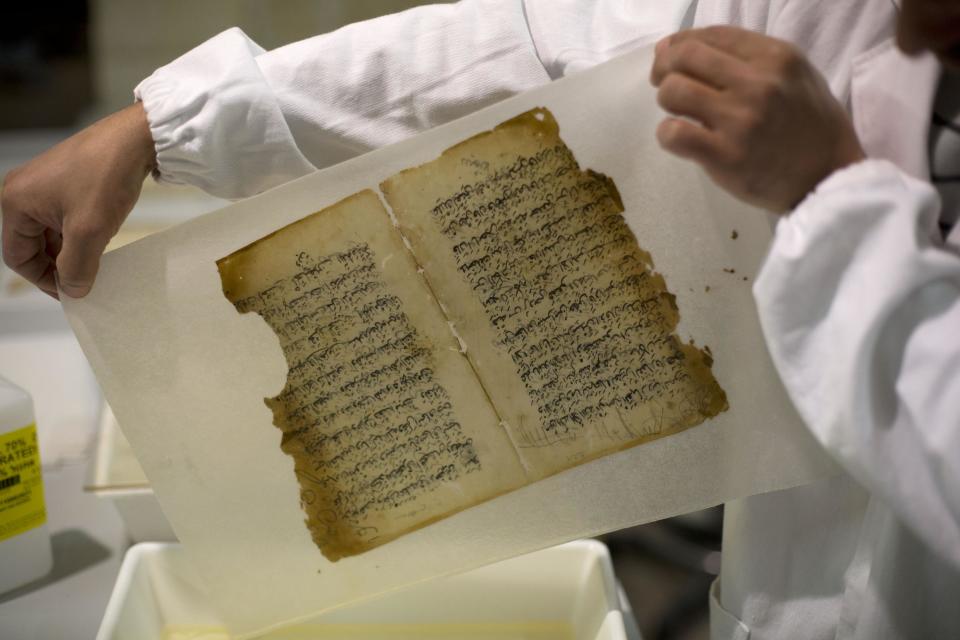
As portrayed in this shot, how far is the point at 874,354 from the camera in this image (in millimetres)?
422

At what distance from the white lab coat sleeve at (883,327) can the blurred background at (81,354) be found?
574 mm

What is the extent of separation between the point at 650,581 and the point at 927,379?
748 millimetres

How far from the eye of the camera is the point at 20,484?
0.70 meters

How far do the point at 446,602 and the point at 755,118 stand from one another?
1.47 ft

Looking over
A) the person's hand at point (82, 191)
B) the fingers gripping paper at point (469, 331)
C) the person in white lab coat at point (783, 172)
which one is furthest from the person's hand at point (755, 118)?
the person's hand at point (82, 191)

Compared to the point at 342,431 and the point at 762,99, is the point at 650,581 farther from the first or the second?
the point at 762,99

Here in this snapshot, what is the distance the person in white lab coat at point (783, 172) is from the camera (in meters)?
0.41

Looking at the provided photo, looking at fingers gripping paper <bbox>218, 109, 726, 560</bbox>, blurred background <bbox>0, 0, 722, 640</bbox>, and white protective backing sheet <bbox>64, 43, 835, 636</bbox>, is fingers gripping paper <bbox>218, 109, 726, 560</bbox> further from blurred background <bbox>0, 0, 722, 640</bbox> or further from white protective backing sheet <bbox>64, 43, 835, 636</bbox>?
blurred background <bbox>0, 0, 722, 640</bbox>

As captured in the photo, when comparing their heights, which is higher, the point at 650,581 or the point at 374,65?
the point at 374,65

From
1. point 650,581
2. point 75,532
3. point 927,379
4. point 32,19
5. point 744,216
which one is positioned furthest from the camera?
point 32,19

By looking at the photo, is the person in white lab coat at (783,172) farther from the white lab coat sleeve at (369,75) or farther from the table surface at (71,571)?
the table surface at (71,571)

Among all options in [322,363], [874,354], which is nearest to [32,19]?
[322,363]

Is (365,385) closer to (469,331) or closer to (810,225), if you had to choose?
(469,331)

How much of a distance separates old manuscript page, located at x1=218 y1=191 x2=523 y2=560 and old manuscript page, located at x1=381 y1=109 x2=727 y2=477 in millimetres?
21
